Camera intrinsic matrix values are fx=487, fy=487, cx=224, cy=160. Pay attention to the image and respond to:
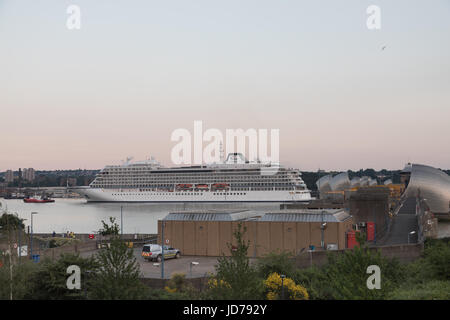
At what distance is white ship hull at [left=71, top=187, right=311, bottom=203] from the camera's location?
2835 inches

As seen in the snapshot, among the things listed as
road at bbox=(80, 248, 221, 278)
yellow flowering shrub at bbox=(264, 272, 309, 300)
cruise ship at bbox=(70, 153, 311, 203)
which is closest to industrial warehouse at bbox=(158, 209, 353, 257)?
road at bbox=(80, 248, 221, 278)

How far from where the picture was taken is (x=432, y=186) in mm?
53188

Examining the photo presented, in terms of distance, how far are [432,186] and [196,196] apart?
1321 inches

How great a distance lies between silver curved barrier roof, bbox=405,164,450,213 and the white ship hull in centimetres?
2068

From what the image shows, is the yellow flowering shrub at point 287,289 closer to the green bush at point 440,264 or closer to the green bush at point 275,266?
the green bush at point 275,266

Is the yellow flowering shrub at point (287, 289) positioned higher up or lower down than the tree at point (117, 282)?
lower down

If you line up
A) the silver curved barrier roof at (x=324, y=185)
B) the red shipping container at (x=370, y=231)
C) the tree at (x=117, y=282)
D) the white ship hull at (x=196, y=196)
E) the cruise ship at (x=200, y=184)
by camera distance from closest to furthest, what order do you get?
the tree at (x=117, y=282)
the red shipping container at (x=370, y=231)
the white ship hull at (x=196, y=196)
the cruise ship at (x=200, y=184)
the silver curved barrier roof at (x=324, y=185)

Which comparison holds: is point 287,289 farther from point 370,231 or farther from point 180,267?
point 370,231

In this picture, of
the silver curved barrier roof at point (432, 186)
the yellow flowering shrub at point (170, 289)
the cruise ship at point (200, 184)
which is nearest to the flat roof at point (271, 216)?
the yellow flowering shrub at point (170, 289)

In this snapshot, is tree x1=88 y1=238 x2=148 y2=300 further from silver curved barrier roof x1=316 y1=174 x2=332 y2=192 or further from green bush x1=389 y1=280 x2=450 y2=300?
silver curved barrier roof x1=316 y1=174 x2=332 y2=192

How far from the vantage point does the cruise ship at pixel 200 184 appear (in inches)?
2844
